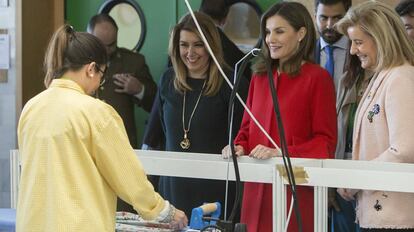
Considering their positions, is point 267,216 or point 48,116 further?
point 267,216

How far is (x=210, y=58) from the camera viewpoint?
296 centimetres

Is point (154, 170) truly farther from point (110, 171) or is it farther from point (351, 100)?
point (351, 100)

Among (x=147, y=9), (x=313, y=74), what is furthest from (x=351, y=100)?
(x=147, y=9)

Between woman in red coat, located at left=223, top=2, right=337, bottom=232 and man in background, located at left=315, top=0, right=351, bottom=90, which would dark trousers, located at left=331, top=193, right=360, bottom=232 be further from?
man in background, located at left=315, top=0, right=351, bottom=90

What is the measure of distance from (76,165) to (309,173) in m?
0.66

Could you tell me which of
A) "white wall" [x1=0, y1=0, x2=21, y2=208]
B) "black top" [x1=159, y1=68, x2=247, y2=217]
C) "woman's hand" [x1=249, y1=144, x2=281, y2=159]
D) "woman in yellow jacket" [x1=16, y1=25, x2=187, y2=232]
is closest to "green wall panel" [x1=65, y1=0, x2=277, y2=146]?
"white wall" [x1=0, y1=0, x2=21, y2=208]

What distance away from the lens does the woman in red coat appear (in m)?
2.48

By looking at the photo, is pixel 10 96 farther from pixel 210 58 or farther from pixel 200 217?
pixel 200 217

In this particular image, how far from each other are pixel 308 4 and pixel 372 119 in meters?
1.57

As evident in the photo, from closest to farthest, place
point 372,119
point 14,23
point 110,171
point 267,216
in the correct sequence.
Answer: point 110,171
point 372,119
point 267,216
point 14,23

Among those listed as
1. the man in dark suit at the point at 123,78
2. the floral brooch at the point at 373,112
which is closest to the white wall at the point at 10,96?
the man in dark suit at the point at 123,78

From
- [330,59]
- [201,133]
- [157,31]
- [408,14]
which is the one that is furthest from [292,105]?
[157,31]

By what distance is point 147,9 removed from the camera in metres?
4.18

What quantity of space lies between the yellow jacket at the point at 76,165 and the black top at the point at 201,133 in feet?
2.77
